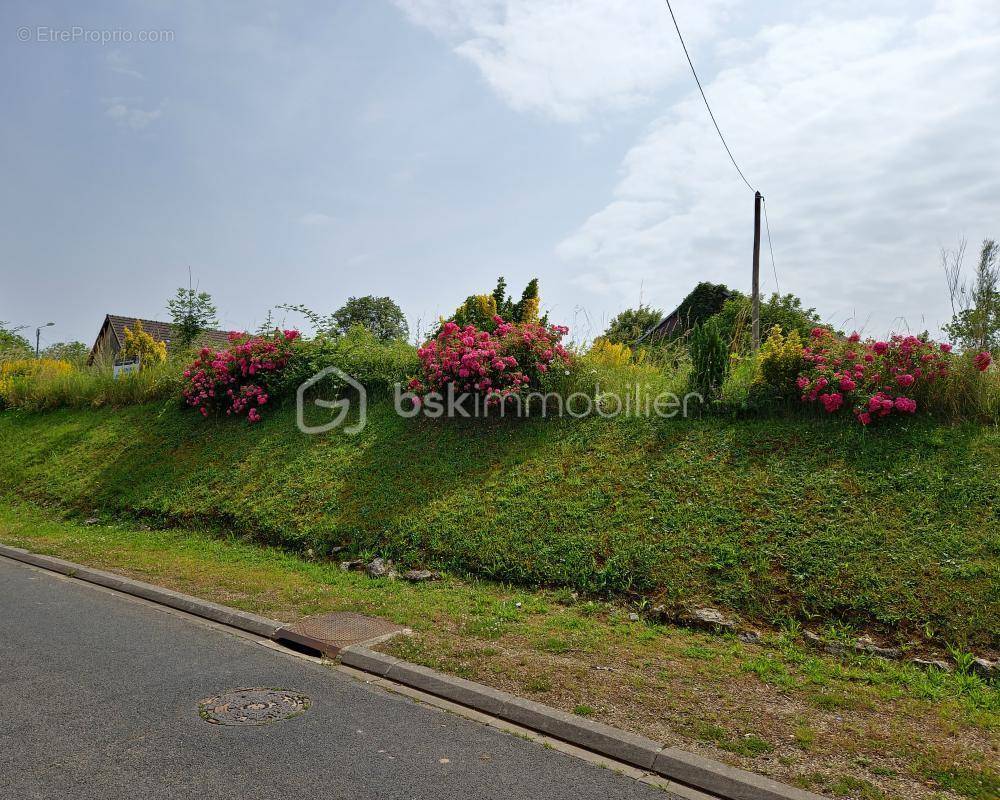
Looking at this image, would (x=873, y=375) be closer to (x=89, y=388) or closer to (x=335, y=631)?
(x=335, y=631)

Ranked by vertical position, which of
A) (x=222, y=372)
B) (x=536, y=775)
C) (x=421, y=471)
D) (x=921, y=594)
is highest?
(x=222, y=372)

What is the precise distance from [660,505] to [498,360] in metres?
3.91

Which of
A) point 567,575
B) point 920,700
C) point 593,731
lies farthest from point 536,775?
point 567,575

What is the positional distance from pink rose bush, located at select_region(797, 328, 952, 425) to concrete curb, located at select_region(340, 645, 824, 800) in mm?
5485

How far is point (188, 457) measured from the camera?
12727 mm

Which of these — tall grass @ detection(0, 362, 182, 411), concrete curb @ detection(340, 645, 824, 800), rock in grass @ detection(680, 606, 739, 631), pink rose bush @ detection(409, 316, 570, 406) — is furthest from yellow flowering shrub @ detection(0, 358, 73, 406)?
rock in grass @ detection(680, 606, 739, 631)

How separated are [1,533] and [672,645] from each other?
34.8 ft

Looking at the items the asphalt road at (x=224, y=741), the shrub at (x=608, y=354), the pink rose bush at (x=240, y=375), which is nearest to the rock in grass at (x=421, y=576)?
the asphalt road at (x=224, y=741)

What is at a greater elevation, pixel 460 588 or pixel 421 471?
pixel 421 471

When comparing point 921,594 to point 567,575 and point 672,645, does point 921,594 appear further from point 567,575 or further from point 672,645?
point 567,575

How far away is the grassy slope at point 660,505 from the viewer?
241 inches

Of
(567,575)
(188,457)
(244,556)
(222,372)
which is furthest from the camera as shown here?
(222,372)

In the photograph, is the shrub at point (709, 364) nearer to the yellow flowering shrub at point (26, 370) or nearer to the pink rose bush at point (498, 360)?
the pink rose bush at point (498, 360)

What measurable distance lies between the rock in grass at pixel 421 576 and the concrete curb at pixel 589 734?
7.15 ft
